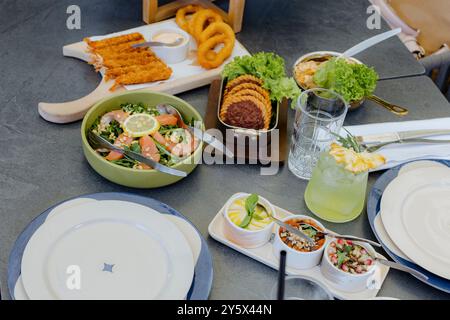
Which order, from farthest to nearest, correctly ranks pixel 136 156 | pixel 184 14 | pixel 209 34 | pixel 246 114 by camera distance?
pixel 184 14, pixel 209 34, pixel 246 114, pixel 136 156

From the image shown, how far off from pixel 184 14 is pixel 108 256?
1028mm

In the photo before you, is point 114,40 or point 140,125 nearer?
point 140,125

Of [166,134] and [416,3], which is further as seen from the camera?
[416,3]

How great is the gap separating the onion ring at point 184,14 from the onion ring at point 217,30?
0.31 ft

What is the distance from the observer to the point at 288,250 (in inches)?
45.9

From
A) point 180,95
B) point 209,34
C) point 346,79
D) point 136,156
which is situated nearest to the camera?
point 136,156

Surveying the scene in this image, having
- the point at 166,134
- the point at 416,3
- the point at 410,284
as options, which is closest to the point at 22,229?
the point at 166,134

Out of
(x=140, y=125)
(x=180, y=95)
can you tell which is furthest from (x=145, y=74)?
(x=140, y=125)

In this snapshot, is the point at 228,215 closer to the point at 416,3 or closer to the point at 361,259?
the point at 361,259

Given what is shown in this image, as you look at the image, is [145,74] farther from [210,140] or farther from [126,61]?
[210,140]

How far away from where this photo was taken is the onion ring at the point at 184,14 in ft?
6.06

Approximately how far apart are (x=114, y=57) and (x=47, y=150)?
0.39 metres

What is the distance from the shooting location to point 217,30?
5.91ft

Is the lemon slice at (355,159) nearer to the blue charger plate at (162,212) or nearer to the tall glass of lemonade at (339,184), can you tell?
the tall glass of lemonade at (339,184)
